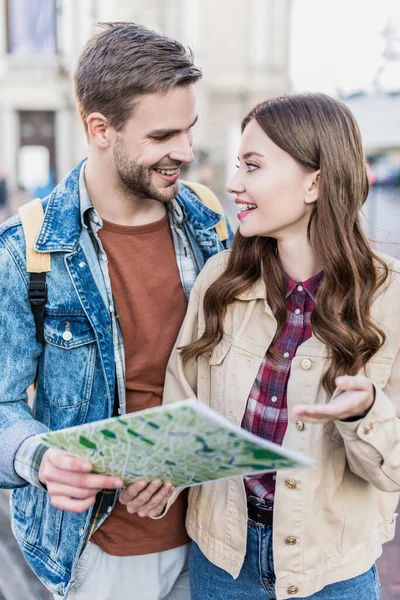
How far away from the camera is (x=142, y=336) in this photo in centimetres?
214

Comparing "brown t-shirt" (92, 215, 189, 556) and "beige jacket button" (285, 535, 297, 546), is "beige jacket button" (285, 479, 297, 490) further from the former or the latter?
"brown t-shirt" (92, 215, 189, 556)

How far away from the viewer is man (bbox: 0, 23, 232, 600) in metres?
2.01

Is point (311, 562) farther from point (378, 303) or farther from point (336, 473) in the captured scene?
point (378, 303)

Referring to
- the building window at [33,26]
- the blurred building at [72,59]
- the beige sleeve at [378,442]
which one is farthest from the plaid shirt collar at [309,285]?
the building window at [33,26]

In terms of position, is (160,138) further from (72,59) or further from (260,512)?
(72,59)

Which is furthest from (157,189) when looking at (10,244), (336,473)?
(336,473)

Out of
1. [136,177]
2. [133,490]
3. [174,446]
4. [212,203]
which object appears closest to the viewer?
[174,446]

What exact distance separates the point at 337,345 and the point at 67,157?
79.7 feet

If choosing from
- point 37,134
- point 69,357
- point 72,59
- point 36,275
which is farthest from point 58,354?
point 37,134

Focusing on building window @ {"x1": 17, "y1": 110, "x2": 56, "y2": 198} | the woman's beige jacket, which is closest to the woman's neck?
the woman's beige jacket

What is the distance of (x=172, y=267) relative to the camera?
226 cm

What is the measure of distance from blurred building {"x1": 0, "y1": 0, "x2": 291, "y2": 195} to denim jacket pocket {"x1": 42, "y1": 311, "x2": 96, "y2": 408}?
16.9m

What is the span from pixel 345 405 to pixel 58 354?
92 centimetres

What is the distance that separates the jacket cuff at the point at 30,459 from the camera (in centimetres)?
178
